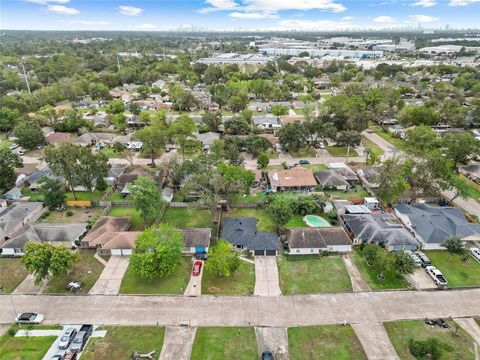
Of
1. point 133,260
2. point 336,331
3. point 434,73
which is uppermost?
point 434,73

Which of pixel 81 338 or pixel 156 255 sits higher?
pixel 156 255

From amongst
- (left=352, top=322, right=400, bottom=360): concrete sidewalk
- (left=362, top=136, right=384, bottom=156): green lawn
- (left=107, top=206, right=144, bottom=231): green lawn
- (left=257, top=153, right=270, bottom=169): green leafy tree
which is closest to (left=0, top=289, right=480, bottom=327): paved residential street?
(left=352, top=322, right=400, bottom=360): concrete sidewalk

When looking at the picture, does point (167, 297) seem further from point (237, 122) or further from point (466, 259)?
point (237, 122)

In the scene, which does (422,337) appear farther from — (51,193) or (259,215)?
(51,193)

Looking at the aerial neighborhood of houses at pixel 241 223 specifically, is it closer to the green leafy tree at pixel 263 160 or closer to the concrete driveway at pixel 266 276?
the concrete driveway at pixel 266 276

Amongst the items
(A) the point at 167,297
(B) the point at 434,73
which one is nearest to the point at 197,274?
(A) the point at 167,297

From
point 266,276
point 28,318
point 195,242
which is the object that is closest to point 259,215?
Result: point 195,242
